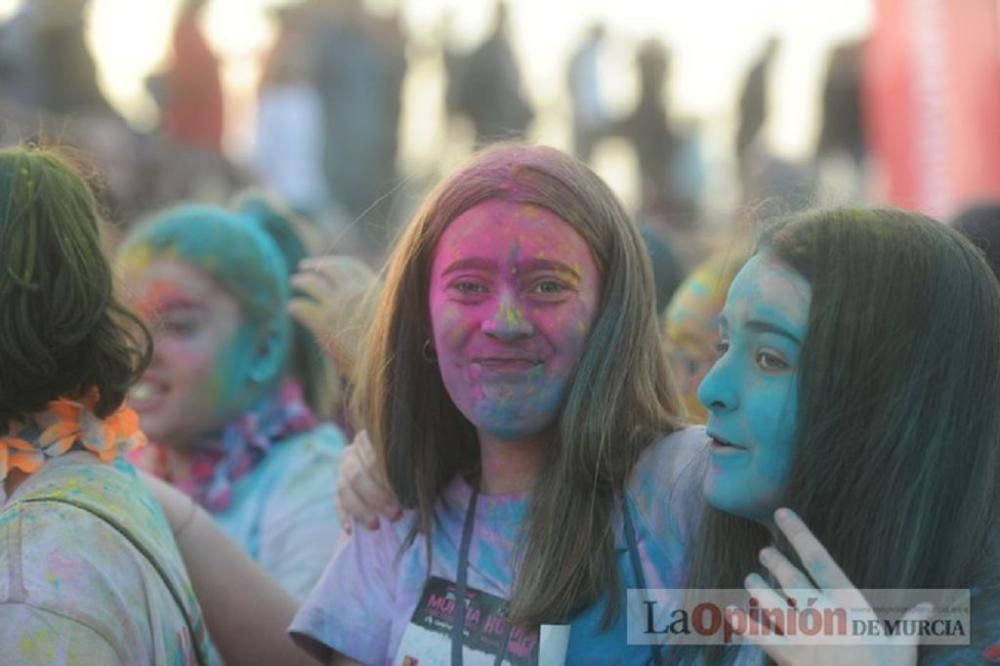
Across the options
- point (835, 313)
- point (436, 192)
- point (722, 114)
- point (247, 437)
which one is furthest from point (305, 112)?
point (835, 313)

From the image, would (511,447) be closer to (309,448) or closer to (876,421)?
(876,421)

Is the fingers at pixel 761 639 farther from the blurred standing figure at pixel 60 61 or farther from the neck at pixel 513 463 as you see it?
the blurred standing figure at pixel 60 61

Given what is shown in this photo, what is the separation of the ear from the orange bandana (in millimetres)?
1520

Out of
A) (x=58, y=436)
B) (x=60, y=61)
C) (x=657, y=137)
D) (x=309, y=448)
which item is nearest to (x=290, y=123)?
(x=60, y=61)

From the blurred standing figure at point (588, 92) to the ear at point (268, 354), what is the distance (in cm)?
912

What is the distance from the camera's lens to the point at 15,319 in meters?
2.36

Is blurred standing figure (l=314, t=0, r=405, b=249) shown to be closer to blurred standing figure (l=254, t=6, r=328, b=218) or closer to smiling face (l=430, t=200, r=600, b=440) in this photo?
blurred standing figure (l=254, t=6, r=328, b=218)

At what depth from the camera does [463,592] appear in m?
2.55

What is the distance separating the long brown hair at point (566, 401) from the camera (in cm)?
247

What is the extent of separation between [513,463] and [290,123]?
8459mm

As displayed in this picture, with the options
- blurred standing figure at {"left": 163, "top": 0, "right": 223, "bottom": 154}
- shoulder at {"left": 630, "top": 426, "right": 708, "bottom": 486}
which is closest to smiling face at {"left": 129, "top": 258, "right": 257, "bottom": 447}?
shoulder at {"left": 630, "top": 426, "right": 708, "bottom": 486}

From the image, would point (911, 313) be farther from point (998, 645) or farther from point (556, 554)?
point (556, 554)

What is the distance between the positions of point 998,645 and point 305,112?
9.36m

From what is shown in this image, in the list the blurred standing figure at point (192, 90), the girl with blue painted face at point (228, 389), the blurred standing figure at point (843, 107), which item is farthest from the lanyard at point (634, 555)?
the blurred standing figure at point (843, 107)
